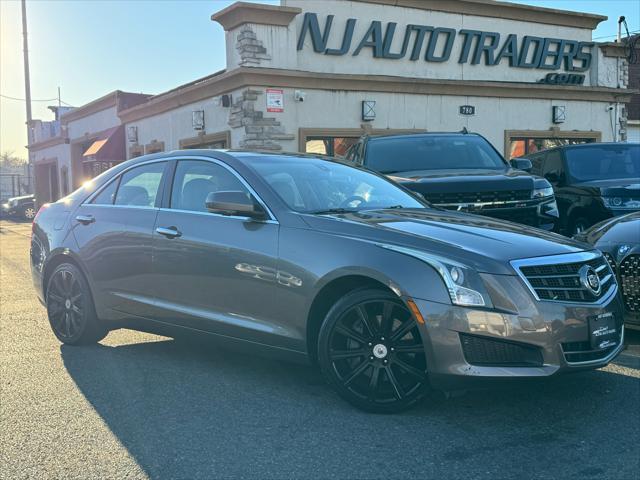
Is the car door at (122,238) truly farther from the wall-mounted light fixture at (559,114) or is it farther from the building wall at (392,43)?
the wall-mounted light fixture at (559,114)

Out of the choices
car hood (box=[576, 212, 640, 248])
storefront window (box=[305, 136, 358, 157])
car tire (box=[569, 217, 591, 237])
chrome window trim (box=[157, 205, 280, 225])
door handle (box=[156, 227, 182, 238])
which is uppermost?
storefront window (box=[305, 136, 358, 157])

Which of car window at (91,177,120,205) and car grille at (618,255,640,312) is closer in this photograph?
car grille at (618,255,640,312)

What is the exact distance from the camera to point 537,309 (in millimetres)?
3473

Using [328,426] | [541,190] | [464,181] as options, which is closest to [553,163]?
[541,190]

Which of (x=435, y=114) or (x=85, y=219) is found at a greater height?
(x=435, y=114)

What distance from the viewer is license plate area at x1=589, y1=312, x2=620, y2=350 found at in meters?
3.65

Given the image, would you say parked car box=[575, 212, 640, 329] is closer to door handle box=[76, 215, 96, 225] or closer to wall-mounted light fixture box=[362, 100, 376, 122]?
door handle box=[76, 215, 96, 225]

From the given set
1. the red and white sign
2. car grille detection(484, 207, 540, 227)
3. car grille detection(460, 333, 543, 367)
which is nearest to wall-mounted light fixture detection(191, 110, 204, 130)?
the red and white sign

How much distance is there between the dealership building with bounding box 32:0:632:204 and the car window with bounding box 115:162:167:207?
27.5ft

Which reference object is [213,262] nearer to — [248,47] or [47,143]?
[248,47]

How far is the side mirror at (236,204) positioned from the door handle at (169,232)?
476 mm

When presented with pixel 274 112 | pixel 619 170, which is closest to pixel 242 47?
pixel 274 112

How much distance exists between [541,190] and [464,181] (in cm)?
91

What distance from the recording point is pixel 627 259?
17.1ft
